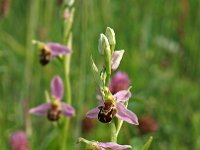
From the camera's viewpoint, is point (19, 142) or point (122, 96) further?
point (19, 142)

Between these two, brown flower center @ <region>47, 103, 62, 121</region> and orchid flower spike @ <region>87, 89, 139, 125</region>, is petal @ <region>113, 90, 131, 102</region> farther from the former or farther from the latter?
brown flower center @ <region>47, 103, 62, 121</region>

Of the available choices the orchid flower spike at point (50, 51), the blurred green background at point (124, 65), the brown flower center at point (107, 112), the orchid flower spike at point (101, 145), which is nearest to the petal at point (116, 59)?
the brown flower center at point (107, 112)

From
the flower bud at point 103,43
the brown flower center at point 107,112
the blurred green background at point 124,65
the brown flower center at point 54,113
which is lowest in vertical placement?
the blurred green background at point 124,65

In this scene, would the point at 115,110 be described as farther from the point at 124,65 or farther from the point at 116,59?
the point at 124,65

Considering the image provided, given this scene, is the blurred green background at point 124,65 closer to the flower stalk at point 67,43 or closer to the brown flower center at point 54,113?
the flower stalk at point 67,43

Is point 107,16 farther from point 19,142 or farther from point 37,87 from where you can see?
point 19,142

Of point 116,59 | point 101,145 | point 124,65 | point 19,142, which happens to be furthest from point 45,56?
point 124,65

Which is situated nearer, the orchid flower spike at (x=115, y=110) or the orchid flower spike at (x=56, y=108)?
the orchid flower spike at (x=115, y=110)

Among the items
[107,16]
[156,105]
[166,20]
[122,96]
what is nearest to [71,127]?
[156,105]
